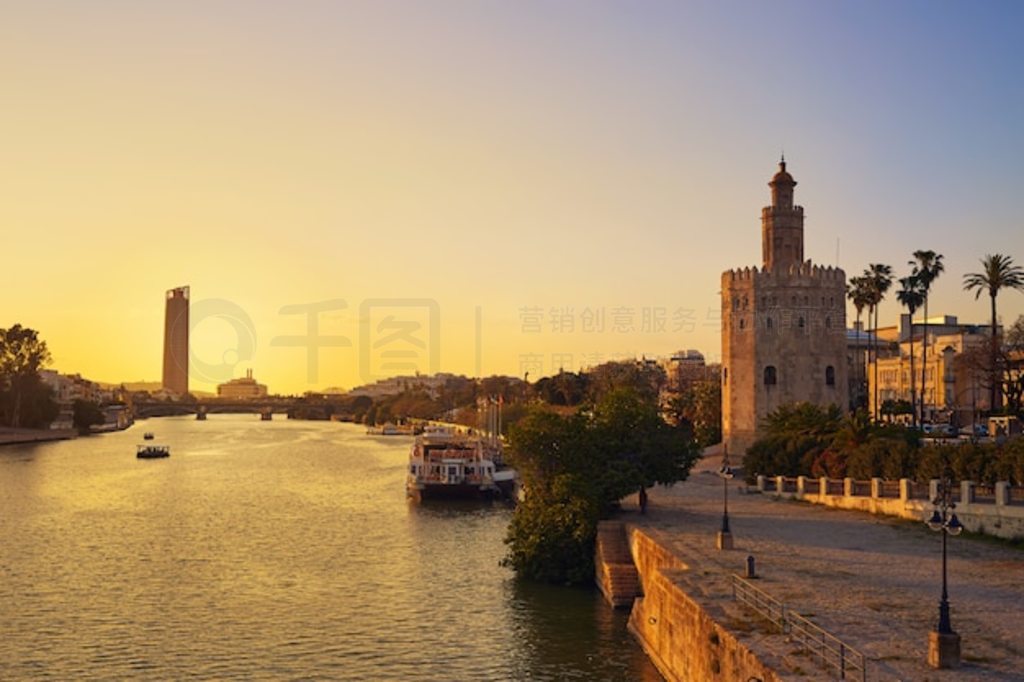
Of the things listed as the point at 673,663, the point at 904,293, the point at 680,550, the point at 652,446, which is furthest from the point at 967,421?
the point at 673,663

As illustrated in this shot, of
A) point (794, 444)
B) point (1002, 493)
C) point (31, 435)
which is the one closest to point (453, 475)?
point (794, 444)

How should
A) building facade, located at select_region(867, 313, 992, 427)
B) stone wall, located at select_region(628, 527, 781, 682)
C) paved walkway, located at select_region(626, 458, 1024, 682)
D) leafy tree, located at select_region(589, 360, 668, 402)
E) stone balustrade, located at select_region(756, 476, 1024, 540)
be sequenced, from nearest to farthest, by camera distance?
paved walkway, located at select_region(626, 458, 1024, 682) < stone wall, located at select_region(628, 527, 781, 682) < stone balustrade, located at select_region(756, 476, 1024, 540) < building facade, located at select_region(867, 313, 992, 427) < leafy tree, located at select_region(589, 360, 668, 402)

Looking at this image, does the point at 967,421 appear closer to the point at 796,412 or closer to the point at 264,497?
the point at 796,412

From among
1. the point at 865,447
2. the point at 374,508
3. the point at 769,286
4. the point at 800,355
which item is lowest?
the point at 374,508

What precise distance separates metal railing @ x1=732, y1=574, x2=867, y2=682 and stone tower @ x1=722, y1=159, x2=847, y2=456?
47.5 m

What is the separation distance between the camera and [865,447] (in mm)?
50031

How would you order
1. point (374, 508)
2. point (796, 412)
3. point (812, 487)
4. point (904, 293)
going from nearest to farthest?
point (812, 487)
point (796, 412)
point (374, 508)
point (904, 293)

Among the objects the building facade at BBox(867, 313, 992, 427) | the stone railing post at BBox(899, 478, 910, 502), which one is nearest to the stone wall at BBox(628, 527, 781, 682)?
the stone railing post at BBox(899, 478, 910, 502)

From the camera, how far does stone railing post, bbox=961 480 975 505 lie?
4081cm

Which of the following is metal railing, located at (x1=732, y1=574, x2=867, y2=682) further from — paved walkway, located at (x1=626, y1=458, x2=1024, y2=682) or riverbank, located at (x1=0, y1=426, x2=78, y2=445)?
riverbank, located at (x1=0, y1=426, x2=78, y2=445)

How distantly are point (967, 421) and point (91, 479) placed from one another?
85049 millimetres

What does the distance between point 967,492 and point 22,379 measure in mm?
152874

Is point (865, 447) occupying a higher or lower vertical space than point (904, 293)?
lower

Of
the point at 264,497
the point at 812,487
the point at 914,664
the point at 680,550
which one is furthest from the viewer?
the point at 264,497
